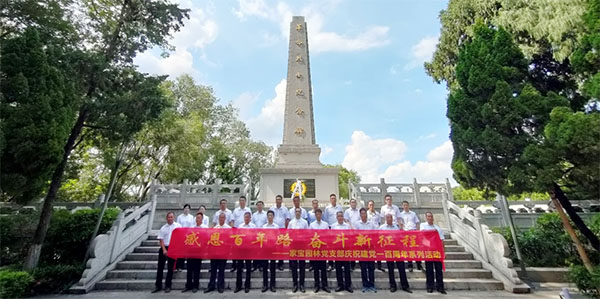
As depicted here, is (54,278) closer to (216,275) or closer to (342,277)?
(216,275)

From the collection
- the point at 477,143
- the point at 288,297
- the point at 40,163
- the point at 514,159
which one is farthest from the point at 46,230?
the point at 514,159

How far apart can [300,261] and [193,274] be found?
5.46ft

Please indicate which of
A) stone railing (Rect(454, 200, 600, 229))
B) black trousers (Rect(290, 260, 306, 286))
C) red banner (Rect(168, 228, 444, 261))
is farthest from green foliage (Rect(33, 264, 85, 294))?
stone railing (Rect(454, 200, 600, 229))

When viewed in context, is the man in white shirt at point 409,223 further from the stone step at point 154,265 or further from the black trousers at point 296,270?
the black trousers at point 296,270

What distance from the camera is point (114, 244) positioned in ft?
16.6

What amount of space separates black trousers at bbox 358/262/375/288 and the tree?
4.84 meters

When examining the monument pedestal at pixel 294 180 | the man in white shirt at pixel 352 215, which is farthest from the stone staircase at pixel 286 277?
the monument pedestal at pixel 294 180

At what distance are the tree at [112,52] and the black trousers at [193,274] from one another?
294 centimetres

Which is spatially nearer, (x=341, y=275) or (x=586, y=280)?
(x=586, y=280)

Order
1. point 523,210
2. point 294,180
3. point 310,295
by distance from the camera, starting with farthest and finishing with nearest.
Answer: point 294,180 → point 523,210 → point 310,295

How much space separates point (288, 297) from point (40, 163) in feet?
13.1

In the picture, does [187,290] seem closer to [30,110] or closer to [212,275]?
[212,275]

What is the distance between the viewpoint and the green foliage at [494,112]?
4.48 metres

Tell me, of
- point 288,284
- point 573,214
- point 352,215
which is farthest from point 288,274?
point 573,214
